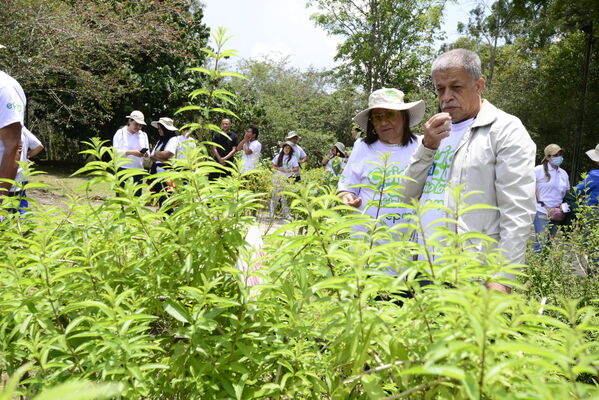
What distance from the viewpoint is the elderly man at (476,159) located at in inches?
86.6

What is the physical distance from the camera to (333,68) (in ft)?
93.4

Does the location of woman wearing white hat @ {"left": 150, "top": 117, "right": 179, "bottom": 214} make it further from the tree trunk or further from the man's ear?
the tree trunk

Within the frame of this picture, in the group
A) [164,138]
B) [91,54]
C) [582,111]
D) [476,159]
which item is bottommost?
[164,138]

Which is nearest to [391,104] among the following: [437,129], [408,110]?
[408,110]

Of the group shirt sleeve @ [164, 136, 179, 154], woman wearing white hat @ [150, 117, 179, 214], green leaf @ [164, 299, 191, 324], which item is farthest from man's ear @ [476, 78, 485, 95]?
shirt sleeve @ [164, 136, 179, 154]

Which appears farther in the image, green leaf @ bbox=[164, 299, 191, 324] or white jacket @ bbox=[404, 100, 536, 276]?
Answer: white jacket @ bbox=[404, 100, 536, 276]

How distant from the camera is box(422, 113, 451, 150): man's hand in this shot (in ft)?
7.58

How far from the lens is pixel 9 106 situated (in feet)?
9.75

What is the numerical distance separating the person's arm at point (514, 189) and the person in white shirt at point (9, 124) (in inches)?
112

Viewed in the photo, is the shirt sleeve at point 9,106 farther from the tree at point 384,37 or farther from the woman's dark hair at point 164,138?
the tree at point 384,37

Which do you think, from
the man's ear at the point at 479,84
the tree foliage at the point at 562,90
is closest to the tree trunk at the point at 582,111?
the tree foliage at the point at 562,90

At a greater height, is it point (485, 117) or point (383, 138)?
point (485, 117)

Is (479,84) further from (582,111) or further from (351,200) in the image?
(582,111)

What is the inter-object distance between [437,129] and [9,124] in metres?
2.58
